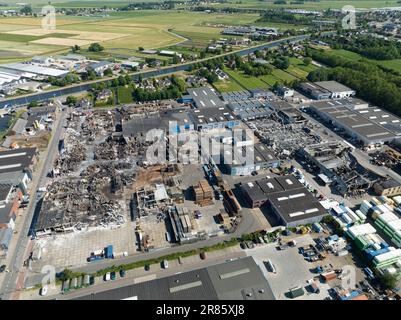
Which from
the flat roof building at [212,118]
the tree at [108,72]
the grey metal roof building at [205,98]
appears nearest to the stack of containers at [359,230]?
the flat roof building at [212,118]

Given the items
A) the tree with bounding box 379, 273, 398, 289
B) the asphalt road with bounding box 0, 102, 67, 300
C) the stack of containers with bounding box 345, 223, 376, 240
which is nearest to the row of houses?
the asphalt road with bounding box 0, 102, 67, 300

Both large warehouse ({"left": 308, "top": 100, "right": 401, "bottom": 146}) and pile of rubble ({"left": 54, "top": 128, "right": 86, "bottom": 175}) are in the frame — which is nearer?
pile of rubble ({"left": 54, "top": 128, "right": 86, "bottom": 175})

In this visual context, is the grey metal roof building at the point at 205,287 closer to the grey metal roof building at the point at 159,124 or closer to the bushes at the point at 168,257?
the bushes at the point at 168,257

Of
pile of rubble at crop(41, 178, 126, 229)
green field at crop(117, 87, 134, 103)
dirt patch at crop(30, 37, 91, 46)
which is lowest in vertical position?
pile of rubble at crop(41, 178, 126, 229)

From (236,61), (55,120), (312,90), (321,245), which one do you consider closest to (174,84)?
(236,61)

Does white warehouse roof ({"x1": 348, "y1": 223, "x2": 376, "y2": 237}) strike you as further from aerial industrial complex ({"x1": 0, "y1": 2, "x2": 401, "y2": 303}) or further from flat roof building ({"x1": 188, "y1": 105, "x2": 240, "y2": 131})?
flat roof building ({"x1": 188, "y1": 105, "x2": 240, "y2": 131})
